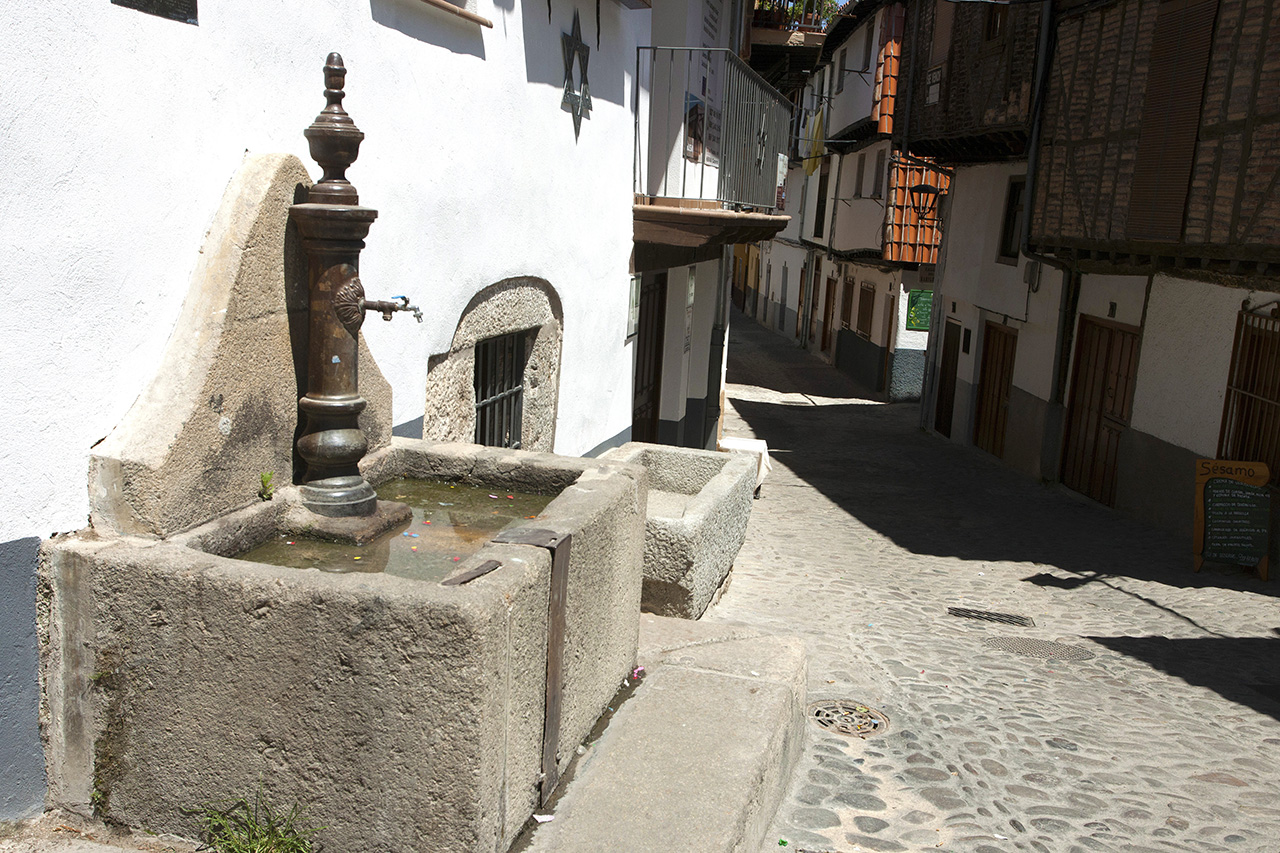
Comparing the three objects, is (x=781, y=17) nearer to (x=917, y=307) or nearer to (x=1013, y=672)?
(x=917, y=307)

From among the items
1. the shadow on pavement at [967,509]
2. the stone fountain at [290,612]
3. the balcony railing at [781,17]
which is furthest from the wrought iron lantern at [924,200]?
the stone fountain at [290,612]

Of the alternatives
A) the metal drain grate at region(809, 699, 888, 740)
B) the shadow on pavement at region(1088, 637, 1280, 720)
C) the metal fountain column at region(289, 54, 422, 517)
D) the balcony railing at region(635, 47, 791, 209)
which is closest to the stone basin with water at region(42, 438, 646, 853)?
the metal fountain column at region(289, 54, 422, 517)

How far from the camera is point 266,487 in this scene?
3422mm

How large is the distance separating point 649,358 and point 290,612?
28.3 ft

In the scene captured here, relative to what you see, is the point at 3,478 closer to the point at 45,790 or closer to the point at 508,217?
the point at 45,790

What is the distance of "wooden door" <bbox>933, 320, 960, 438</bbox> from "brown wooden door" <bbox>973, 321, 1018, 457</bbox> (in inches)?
42.9

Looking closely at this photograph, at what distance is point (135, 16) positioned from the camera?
3.06 meters

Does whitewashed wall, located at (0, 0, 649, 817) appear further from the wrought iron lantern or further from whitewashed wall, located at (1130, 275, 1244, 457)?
the wrought iron lantern

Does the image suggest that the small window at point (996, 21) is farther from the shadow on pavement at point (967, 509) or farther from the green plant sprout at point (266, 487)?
the green plant sprout at point (266, 487)

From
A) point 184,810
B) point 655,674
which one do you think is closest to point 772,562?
point 655,674

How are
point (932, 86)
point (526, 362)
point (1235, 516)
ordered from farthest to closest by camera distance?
1. point (932, 86)
2. point (1235, 516)
3. point (526, 362)

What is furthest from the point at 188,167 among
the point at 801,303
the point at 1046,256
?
the point at 801,303

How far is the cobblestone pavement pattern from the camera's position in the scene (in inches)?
177

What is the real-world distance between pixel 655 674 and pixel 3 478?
7.80ft
